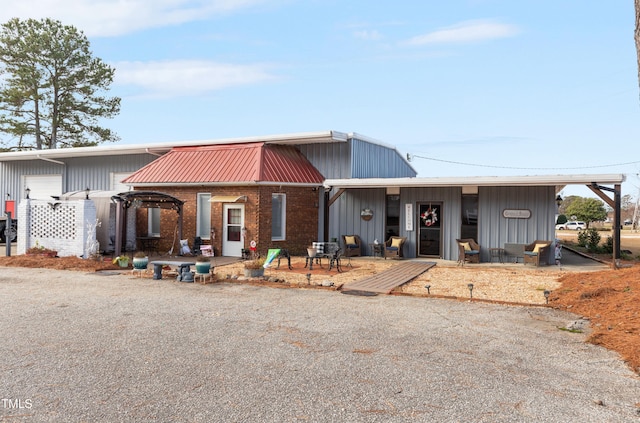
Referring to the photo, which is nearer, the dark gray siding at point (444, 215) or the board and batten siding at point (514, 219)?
the board and batten siding at point (514, 219)

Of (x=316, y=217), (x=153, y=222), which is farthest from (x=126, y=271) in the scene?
(x=316, y=217)

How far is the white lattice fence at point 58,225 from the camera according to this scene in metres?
14.6

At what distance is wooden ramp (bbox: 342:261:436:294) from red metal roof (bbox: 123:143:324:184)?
500 cm

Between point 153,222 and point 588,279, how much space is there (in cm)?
1476

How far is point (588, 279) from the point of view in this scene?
10.2 m

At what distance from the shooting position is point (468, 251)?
1488 cm

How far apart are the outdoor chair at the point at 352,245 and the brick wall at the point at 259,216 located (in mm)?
1168

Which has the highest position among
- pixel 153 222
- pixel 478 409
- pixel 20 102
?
pixel 20 102

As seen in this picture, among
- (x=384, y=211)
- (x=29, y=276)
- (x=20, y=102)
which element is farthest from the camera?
(x=20, y=102)

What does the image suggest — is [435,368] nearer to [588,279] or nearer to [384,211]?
[588,279]

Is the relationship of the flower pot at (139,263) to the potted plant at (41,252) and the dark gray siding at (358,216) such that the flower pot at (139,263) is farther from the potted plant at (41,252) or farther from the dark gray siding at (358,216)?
the dark gray siding at (358,216)

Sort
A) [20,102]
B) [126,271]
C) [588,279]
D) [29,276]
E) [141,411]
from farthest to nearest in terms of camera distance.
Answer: [20,102], [126,271], [29,276], [588,279], [141,411]

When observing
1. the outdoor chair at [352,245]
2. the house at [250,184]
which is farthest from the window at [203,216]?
the outdoor chair at [352,245]

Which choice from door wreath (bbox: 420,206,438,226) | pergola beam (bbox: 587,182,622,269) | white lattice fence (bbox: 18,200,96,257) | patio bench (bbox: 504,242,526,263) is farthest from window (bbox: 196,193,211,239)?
pergola beam (bbox: 587,182,622,269)
